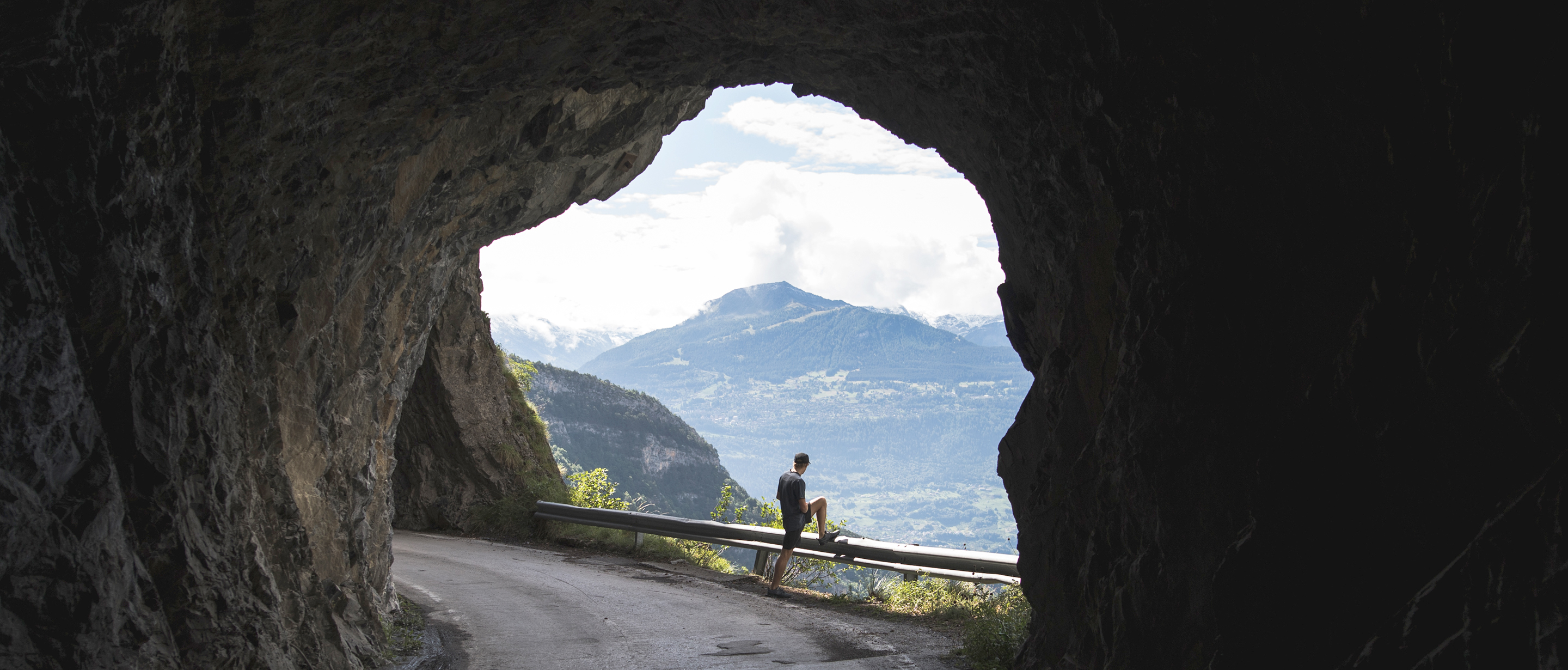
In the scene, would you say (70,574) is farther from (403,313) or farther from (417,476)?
(417,476)

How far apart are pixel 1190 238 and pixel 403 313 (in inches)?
332

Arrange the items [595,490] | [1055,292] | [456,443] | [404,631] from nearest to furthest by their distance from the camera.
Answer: [1055,292]
[404,631]
[456,443]
[595,490]

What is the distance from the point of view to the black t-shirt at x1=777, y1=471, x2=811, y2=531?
1145cm

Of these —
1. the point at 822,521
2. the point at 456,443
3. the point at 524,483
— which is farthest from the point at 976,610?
the point at 456,443

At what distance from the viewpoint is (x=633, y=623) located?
956 centimetres

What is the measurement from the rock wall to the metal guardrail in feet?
7.24

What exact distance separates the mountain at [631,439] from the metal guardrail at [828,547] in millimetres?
81834

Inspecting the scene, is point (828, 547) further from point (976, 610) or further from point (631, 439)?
point (631, 439)

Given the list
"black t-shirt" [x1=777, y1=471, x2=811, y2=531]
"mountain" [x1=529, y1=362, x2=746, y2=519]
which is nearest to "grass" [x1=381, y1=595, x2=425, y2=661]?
"black t-shirt" [x1=777, y1=471, x2=811, y2=531]

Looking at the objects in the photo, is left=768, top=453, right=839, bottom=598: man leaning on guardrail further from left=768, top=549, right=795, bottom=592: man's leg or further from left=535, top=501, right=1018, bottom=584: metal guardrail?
left=535, top=501, right=1018, bottom=584: metal guardrail

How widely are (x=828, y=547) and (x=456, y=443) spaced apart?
958 cm

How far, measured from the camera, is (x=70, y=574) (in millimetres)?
3463

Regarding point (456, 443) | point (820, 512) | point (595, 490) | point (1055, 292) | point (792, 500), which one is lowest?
point (595, 490)

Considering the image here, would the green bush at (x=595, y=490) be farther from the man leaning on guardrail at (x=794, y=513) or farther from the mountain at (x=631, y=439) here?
the mountain at (x=631, y=439)
